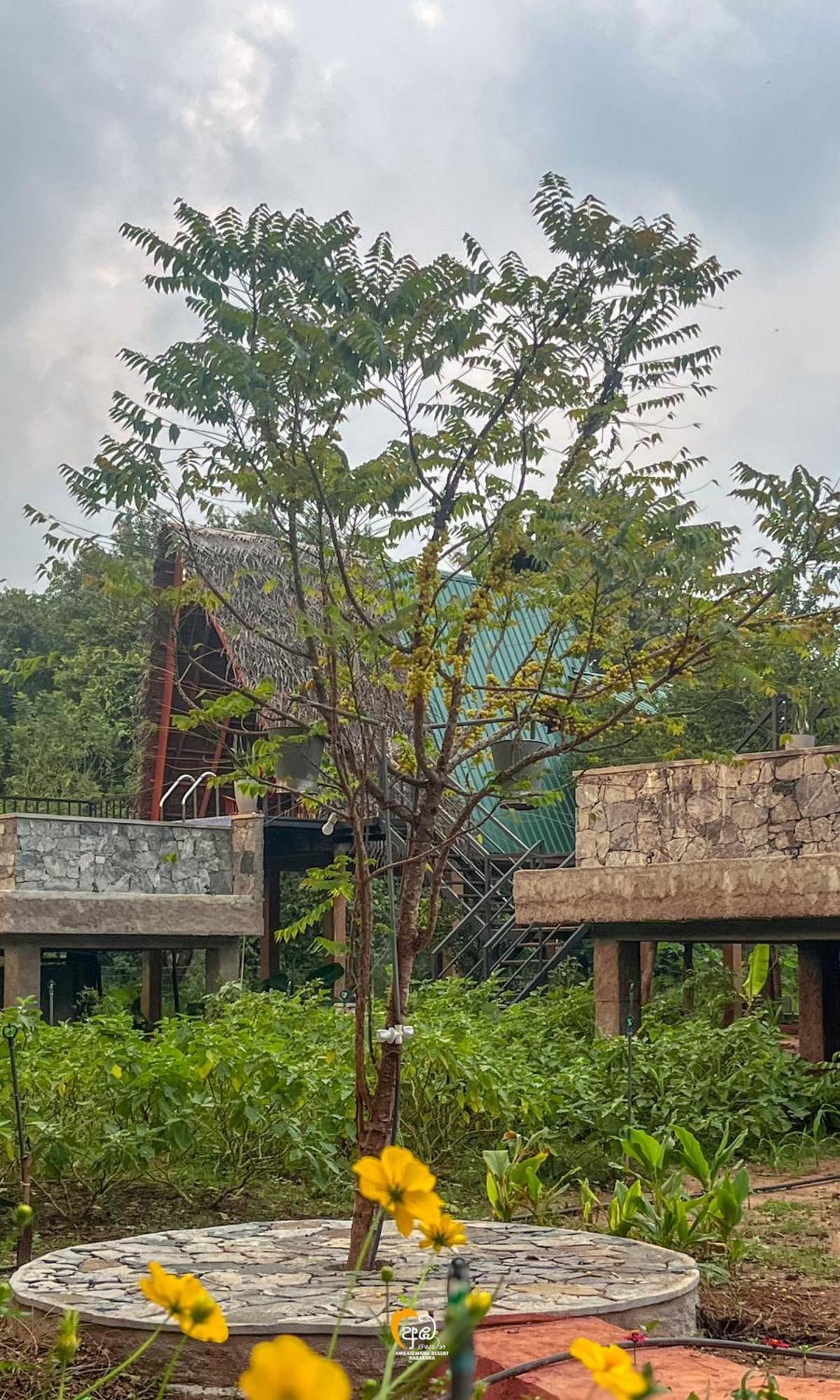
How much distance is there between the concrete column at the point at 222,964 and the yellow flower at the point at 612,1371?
14.6 meters

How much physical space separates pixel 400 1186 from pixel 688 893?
361 inches

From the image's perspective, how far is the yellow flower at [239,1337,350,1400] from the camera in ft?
2.33

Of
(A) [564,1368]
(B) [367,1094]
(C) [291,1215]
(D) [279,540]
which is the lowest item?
(C) [291,1215]

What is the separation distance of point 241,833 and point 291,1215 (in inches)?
347

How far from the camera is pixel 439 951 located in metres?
16.9

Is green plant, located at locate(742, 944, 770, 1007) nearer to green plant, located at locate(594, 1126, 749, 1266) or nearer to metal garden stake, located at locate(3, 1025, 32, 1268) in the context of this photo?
green plant, located at locate(594, 1126, 749, 1266)

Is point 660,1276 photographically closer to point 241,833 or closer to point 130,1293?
point 130,1293

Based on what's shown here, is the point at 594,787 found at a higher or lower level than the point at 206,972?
higher

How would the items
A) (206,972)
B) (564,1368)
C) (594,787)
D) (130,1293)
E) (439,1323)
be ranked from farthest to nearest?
1. (206,972)
2. (594,787)
3. (130,1293)
4. (439,1323)
5. (564,1368)

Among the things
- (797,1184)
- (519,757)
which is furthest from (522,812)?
(519,757)

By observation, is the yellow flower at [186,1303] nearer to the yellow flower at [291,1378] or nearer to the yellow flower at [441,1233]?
the yellow flower at [441,1233]

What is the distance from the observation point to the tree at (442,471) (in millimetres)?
5008

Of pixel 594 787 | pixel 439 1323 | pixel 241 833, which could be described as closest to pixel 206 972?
pixel 241 833

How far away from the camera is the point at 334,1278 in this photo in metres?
4.88
